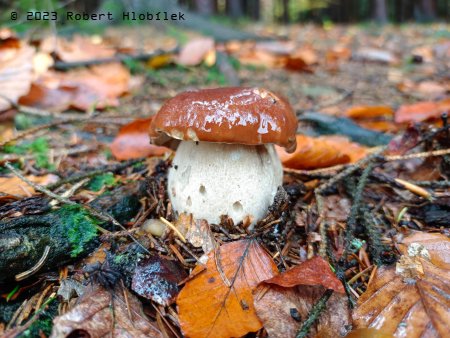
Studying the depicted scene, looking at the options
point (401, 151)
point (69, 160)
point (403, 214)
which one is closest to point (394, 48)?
point (401, 151)

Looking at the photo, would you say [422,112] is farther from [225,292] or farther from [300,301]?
[225,292]

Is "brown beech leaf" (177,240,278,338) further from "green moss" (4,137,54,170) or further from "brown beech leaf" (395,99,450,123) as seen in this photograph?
"brown beech leaf" (395,99,450,123)

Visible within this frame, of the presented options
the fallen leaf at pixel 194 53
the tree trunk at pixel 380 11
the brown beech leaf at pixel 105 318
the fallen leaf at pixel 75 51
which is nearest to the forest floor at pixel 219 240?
the brown beech leaf at pixel 105 318

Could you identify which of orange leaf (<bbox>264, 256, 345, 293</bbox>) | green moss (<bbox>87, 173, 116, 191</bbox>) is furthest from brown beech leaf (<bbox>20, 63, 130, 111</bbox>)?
orange leaf (<bbox>264, 256, 345, 293</bbox>)

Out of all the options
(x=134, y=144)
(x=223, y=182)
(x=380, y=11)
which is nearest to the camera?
(x=223, y=182)

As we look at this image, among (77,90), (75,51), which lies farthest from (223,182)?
(75,51)

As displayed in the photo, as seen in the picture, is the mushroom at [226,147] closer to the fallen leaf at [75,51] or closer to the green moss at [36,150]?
the green moss at [36,150]
